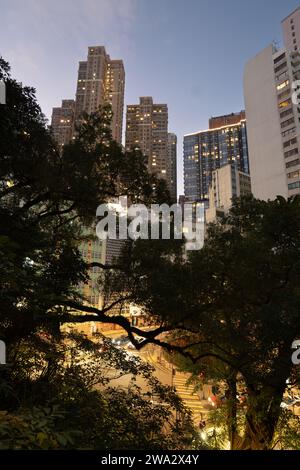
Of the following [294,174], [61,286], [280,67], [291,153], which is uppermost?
[280,67]

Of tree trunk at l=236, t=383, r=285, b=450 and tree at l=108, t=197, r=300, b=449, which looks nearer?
tree at l=108, t=197, r=300, b=449

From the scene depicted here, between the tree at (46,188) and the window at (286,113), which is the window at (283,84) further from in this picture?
the tree at (46,188)

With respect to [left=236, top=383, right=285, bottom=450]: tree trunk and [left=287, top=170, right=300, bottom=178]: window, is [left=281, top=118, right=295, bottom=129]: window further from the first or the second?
[left=236, top=383, right=285, bottom=450]: tree trunk

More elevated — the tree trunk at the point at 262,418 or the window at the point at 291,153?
the window at the point at 291,153

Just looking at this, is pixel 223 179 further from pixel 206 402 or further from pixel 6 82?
pixel 6 82

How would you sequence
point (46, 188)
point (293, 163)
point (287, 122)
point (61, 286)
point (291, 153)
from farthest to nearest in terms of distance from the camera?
point (287, 122) < point (291, 153) < point (293, 163) < point (46, 188) < point (61, 286)

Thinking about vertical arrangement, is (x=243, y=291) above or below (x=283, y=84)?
below

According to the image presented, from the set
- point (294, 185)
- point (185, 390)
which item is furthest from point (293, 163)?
point (185, 390)

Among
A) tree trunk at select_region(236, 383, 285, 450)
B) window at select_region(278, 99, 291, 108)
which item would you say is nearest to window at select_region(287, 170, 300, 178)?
window at select_region(278, 99, 291, 108)

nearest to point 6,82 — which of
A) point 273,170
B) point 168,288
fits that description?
point 168,288

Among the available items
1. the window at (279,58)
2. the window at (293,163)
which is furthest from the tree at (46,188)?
the window at (279,58)

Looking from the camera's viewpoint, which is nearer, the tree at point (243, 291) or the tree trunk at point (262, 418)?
the tree at point (243, 291)

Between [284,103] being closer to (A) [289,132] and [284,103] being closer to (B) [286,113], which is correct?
(B) [286,113]

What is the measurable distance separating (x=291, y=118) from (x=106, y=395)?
65.1 m
